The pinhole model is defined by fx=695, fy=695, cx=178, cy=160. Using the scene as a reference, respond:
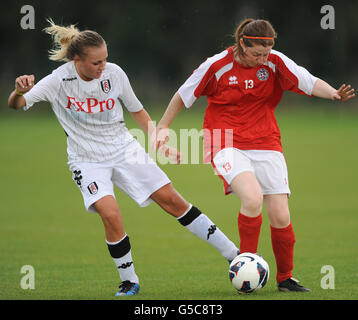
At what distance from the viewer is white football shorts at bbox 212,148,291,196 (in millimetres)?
6195

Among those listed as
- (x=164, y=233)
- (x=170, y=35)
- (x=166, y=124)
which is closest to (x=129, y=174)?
(x=166, y=124)

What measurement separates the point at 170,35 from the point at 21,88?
1176 inches

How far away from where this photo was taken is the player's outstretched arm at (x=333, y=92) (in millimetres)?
5965

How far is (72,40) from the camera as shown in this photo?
243 inches

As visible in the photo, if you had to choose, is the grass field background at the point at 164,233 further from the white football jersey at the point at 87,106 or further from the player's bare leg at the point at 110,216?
the white football jersey at the point at 87,106

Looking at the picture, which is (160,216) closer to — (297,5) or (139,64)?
Answer: (139,64)

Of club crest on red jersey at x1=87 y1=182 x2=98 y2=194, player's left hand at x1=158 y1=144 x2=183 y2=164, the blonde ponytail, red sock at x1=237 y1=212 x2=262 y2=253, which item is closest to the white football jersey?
the blonde ponytail

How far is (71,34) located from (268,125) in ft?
6.45

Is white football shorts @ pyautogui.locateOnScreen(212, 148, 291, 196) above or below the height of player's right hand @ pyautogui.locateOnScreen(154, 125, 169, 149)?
below

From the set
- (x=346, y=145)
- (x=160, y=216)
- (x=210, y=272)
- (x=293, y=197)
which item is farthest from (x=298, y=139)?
(x=210, y=272)

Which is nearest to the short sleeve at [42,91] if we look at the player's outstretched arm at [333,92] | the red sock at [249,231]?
the red sock at [249,231]

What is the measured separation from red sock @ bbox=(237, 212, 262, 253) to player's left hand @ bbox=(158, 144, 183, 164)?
2.51 feet

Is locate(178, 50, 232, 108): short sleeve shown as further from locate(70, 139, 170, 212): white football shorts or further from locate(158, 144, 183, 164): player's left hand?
locate(70, 139, 170, 212): white football shorts

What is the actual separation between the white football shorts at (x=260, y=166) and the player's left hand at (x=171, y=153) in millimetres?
318
